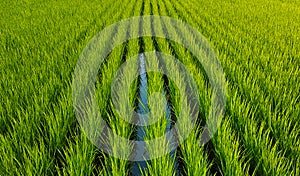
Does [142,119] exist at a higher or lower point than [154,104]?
lower

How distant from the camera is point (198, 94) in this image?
2.66m

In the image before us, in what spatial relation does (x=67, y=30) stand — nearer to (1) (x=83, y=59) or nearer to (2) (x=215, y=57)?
(1) (x=83, y=59)

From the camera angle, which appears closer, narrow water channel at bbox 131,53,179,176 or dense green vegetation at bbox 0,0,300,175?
dense green vegetation at bbox 0,0,300,175

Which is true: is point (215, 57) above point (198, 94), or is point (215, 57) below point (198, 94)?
above

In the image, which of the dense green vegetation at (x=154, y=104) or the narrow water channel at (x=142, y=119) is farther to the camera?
the narrow water channel at (x=142, y=119)

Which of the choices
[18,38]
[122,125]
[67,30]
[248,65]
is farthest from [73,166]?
[67,30]

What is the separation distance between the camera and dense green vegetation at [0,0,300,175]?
1.73 meters

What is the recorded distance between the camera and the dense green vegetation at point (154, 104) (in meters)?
1.73

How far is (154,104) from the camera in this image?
93.3 inches

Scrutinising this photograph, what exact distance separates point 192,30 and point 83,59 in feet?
7.25

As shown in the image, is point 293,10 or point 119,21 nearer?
point 119,21

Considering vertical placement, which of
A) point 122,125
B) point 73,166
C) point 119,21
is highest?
point 119,21

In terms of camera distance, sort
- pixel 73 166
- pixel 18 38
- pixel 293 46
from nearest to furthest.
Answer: pixel 73 166 < pixel 293 46 < pixel 18 38

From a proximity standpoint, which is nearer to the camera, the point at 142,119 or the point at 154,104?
the point at 154,104
